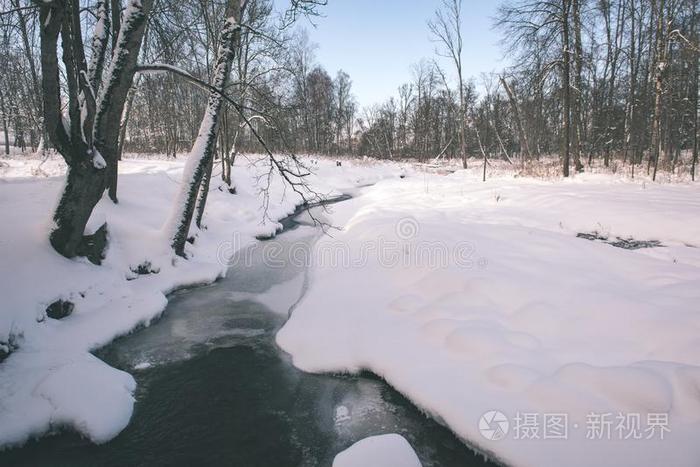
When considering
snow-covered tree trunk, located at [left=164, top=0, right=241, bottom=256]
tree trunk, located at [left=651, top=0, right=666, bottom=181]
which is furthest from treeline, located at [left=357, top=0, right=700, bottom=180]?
snow-covered tree trunk, located at [left=164, top=0, right=241, bottom=256]

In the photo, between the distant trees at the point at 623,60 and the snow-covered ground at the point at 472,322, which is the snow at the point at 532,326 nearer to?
the snow-covered ground at the point at 472,322

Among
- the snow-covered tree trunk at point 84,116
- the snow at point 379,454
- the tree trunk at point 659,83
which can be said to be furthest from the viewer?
the tree trunk at point 659,83

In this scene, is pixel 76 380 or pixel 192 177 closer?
pixel 76 380

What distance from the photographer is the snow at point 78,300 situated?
3.19m

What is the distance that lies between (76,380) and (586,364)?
183 inches

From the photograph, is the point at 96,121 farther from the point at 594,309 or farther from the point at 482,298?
the point at 594,309

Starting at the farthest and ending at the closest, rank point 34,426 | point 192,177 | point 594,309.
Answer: point 192,177
point 594,309
point 34,426

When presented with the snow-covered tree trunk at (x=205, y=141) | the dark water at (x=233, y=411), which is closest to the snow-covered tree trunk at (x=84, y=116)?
the snow-covered tree trunk at (x=205, y=141)

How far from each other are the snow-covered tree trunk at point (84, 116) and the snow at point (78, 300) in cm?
31

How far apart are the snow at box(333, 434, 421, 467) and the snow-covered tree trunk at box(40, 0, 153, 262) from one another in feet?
15.9

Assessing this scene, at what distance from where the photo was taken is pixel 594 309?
3730mm

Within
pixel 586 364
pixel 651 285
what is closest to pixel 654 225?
pixel 651 285

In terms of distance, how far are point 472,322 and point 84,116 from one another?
18.2 ft

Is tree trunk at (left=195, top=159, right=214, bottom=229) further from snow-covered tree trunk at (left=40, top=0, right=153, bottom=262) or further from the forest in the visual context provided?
snow-covered tree trunk at (left=40, top=0, right=153, bottom=262)
